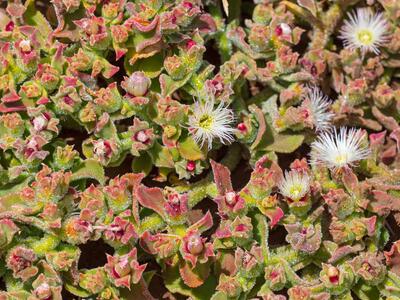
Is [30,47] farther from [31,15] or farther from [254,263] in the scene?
[254,263]

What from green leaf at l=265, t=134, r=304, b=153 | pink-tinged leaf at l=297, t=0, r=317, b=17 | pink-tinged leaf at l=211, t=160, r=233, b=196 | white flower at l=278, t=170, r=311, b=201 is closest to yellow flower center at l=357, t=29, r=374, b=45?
pink-tinged leaf at l=297, t=0, r=317, b=17

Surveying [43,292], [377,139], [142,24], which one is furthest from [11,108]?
[377,139]

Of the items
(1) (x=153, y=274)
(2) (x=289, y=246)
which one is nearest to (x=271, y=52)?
(2) (x=289, y=246)

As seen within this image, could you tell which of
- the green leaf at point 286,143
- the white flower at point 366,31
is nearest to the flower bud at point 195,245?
the green leaf at point 286,143

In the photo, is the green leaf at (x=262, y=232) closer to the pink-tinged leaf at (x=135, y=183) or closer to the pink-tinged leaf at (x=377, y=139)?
the pink-tinged leaf at (x=135, y=183)

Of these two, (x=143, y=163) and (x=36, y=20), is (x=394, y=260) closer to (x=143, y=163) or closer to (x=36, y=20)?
(x=143, y=163)
